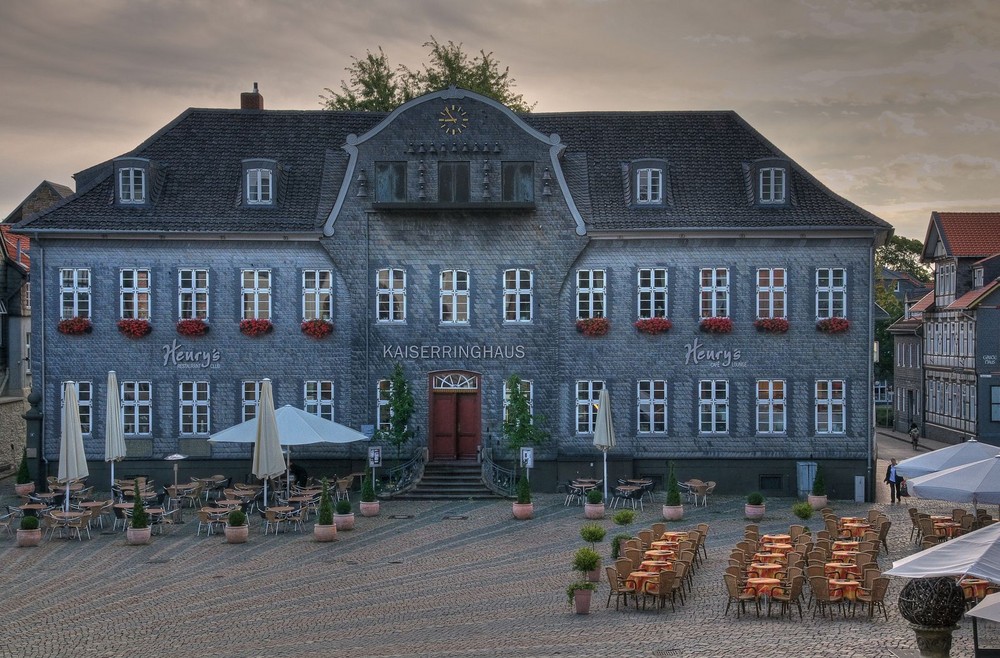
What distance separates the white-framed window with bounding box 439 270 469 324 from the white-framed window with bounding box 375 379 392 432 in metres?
2.71

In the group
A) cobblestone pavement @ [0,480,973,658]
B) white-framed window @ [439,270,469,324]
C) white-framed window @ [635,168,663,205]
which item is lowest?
cobblestone pavement @ [0,480,973,658]

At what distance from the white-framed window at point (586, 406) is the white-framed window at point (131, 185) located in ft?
50.0

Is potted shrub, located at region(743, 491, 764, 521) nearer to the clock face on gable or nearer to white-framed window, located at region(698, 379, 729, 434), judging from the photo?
white-framed window, located at region(698, 379, 729, 434)

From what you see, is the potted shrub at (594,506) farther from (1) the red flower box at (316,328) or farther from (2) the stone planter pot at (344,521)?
(1) the red flower box at (316,328)

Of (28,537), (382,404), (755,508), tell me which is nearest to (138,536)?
(28,537)

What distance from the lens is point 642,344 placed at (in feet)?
127

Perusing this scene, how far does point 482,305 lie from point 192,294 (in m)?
9.24

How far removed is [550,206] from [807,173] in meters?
8.62

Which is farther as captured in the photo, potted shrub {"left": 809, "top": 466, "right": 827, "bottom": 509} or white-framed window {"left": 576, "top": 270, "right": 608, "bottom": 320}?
white-framed window {"left": 576, "top": 270, "right": 608, "bottom": 320}

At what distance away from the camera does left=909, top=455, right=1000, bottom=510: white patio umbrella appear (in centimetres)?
2511

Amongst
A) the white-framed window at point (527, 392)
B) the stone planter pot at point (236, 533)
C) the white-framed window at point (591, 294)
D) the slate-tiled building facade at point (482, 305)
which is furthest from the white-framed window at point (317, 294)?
the stone planter pot at point (236, 533)

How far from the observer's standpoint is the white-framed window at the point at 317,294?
39000mm

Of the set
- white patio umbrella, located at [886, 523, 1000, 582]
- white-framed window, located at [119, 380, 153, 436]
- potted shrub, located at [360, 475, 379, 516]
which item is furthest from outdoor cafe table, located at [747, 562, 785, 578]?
white-framed window, located at [119, 380, 153, 436]

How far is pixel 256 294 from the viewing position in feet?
128
